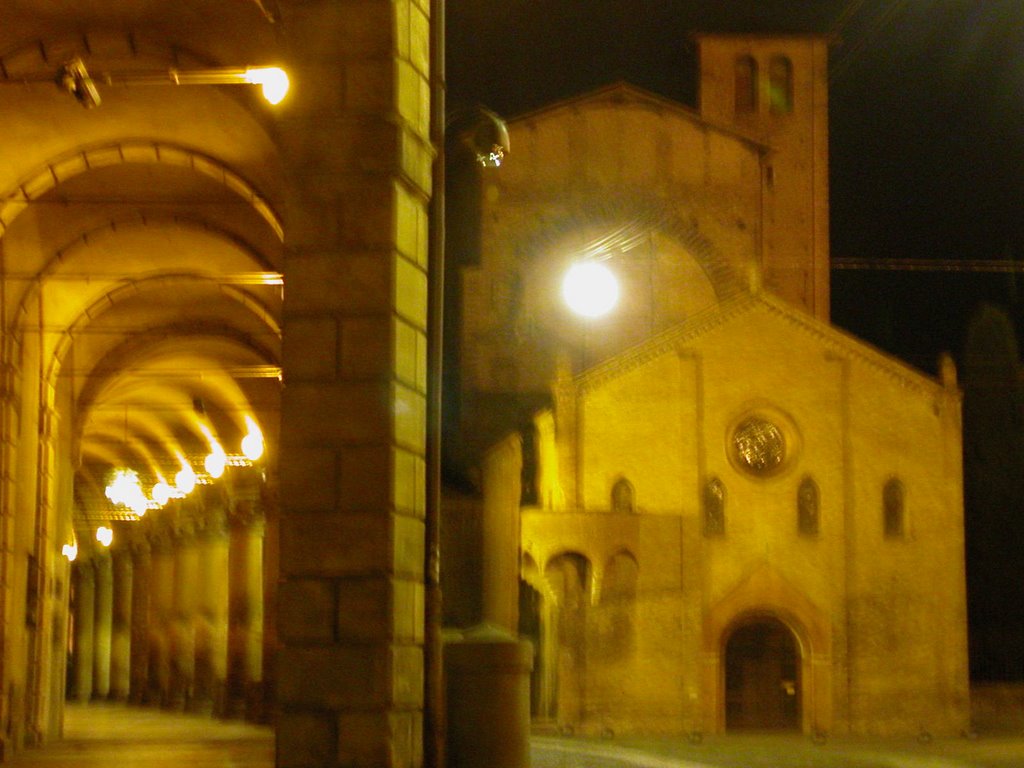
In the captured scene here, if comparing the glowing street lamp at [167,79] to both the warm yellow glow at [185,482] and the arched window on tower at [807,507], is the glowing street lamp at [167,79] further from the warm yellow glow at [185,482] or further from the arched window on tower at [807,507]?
the arched window on tower at [807,507]

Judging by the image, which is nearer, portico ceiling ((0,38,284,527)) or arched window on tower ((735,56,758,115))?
portico ceiling ((0,38,284,527))

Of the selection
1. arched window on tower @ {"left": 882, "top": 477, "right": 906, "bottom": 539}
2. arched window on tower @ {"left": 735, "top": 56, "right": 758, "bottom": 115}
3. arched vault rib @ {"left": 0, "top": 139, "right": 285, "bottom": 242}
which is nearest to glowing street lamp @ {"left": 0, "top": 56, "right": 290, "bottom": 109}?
arched vault rib @ {"left": 0, "top": 139, "right": 285, "bottom": 242}

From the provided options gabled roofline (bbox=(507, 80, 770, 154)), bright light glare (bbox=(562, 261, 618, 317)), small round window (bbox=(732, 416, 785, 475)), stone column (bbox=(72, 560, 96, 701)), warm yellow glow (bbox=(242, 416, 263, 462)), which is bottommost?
stone column (bbox=(72, 560, 96, 701))

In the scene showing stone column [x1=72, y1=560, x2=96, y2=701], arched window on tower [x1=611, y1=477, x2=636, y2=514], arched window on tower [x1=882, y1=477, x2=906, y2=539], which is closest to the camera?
arched window on tower [x1=611, y1=477, x2=636, y2=514]

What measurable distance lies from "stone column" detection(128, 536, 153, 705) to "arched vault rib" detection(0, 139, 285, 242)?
25.8m

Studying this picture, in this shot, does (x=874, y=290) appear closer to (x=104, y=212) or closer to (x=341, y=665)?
(x=104, y=212)

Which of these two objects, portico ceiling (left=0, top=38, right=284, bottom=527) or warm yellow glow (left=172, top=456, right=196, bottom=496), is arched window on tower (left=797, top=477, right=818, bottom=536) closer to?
portico ceiling (left=0, top=38, right=284, bottom=527)

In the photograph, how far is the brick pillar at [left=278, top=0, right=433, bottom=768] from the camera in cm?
934

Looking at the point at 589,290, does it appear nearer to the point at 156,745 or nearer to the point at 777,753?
the point at 777,753

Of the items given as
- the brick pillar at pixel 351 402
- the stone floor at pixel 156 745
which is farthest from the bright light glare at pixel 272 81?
the stone floor at pixel 156 745

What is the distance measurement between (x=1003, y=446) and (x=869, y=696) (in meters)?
11.2

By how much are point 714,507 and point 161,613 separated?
45.6 feet

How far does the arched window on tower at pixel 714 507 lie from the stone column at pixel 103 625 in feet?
62.4

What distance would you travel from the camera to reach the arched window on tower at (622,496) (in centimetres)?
3962
